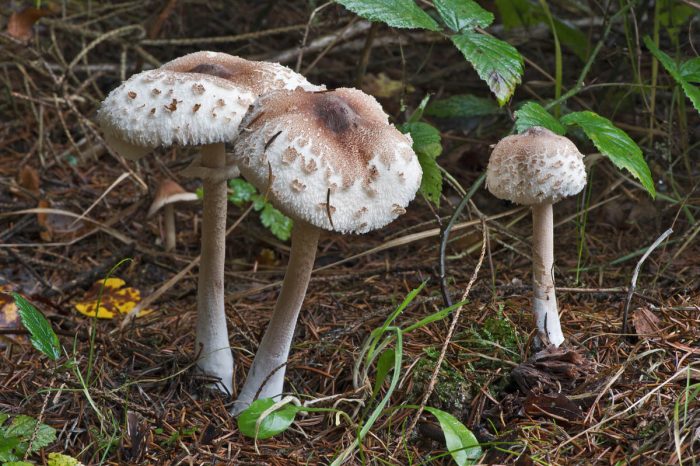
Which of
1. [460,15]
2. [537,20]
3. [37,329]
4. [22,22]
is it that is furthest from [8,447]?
[537,20]

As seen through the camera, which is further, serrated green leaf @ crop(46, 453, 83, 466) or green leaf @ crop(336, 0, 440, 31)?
green leaf @ crop(336, 0, 440, 31)

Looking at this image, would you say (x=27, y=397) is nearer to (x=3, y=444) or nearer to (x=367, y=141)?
(x=3, y=444)

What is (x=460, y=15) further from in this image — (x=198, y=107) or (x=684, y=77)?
(x=198, y=107)

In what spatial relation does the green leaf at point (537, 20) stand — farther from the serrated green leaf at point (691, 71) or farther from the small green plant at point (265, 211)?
the small green plant at point (265, 211)

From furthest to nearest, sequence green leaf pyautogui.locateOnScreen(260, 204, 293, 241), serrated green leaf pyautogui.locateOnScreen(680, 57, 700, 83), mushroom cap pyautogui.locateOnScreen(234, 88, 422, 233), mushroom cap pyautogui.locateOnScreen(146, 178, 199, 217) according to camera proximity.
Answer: mushroom cap pyautogui.locateOnScreen(146, 178, 199, 217) → green leaf pyautogui.locateOnScreen(260, 204, 293, 241) → serrated green leaf pyautogui.locateOnScreen(680, 57, 700, 83) → mushroom cap pyautogui.locateOnScreen(234, 88, 422, 233)

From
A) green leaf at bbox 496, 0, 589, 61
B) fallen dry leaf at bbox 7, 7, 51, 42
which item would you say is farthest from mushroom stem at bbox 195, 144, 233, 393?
green leaf at bbox 496, 0, 589, 61

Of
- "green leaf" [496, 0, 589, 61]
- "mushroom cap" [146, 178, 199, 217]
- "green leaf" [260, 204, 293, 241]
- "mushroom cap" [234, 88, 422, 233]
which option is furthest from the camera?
"green leaf" [496, 0, 589, 61]

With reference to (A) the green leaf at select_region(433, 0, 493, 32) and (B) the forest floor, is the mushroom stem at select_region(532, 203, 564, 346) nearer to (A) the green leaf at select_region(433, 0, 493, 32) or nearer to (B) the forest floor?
(B) the forest floor
